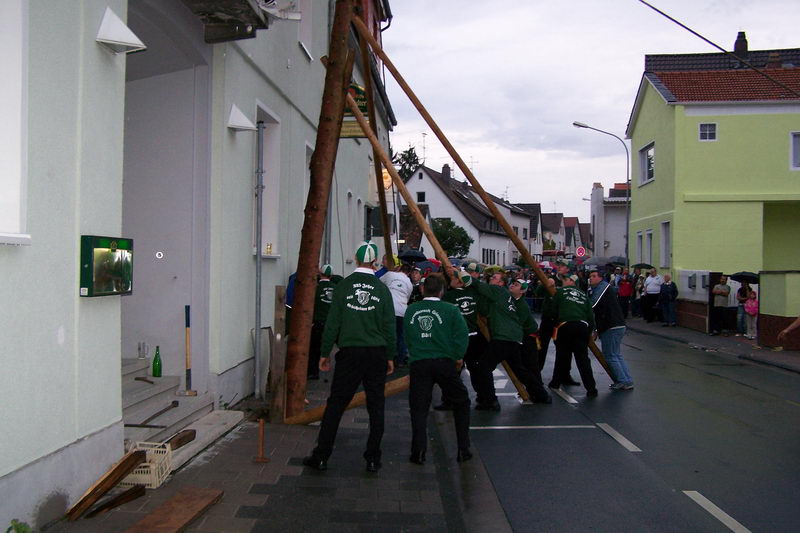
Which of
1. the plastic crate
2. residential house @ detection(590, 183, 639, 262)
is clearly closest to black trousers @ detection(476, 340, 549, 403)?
the plastic crate

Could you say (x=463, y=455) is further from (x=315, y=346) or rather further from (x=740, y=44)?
(x=740, y=44)

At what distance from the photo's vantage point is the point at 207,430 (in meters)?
6.88

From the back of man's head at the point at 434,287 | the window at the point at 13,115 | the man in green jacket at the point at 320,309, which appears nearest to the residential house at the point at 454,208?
the man in green jacket at the point at 320,309

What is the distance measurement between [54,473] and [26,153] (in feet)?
6.36

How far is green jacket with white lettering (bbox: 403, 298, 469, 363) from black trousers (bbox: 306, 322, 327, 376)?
373cm

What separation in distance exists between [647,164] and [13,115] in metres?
30.1

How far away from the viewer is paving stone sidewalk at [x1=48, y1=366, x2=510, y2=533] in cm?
479

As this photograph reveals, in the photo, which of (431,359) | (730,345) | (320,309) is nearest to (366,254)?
(431,359)

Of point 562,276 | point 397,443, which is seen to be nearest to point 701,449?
point 397,443

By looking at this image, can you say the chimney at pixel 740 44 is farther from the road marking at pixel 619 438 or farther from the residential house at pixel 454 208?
the residential house at pixel 454 208

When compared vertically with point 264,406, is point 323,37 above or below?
above

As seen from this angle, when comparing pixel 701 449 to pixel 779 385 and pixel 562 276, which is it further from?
pixel 779 385

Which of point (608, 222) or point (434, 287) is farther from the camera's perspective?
point (608, 222)

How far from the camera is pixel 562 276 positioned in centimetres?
1092
